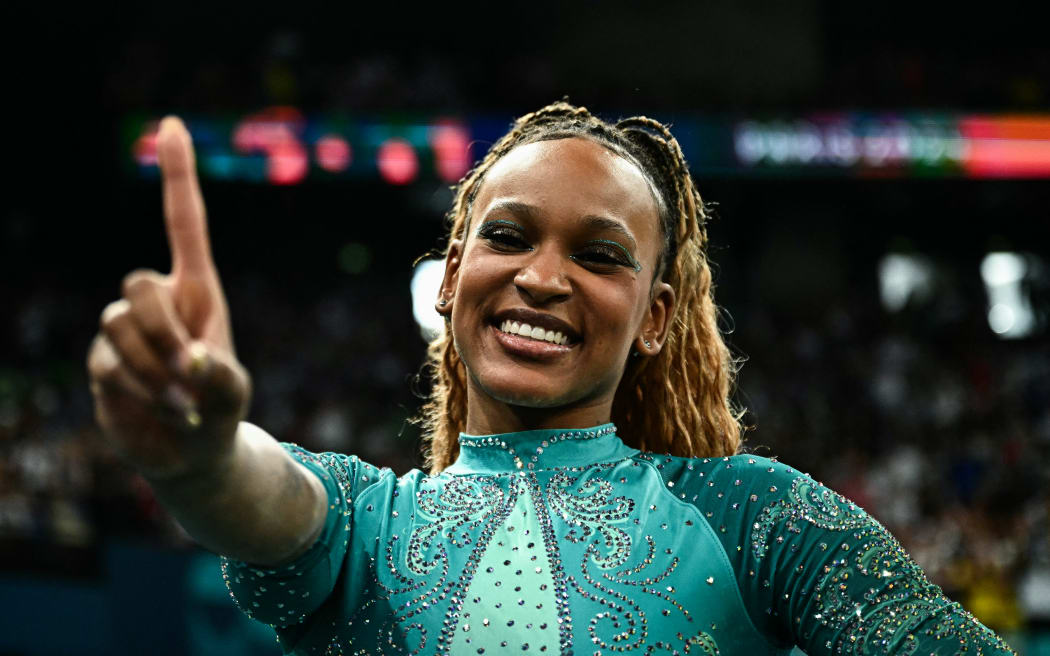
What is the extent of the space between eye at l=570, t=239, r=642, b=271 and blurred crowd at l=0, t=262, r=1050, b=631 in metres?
4.65

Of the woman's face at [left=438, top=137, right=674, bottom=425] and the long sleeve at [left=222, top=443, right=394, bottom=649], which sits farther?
the woman's face at [left=438, top=137, right=674, bottom=425]

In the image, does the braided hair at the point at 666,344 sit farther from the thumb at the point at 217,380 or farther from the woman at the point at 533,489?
the thumb at the point at 217,380

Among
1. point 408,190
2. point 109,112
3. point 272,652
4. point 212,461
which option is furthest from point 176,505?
point 408,190

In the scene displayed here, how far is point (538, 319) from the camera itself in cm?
168

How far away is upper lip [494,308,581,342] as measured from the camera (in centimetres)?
168

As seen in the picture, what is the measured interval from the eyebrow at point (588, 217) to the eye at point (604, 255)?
0.07ft

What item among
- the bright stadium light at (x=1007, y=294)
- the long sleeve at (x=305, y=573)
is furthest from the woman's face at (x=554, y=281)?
the bright stadium light at (x=1007, y=294)

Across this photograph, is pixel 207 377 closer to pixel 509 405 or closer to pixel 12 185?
pixel 509 405

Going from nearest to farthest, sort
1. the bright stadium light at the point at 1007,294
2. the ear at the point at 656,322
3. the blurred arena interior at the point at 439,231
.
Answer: the ear at the point at 656,322 < the blurred arena interior at the point at 439,231 < the bright stadium light at the point at 1007,294

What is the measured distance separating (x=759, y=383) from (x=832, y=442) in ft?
4.22

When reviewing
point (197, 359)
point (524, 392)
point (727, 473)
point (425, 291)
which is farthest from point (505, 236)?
point (425, 291)

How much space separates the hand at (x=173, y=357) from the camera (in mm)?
1118

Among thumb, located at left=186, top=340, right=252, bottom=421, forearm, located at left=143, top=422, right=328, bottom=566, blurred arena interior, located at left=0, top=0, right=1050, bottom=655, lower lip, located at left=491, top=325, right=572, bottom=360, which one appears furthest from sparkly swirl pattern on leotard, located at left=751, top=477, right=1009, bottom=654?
blurred arena interior, located at left=0, top=0, right=1050, bottom=655

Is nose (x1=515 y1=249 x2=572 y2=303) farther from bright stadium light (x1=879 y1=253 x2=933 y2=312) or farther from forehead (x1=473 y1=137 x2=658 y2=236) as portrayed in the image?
bright stadium light (x1=879 y1=253 x2=933 y2=312)
